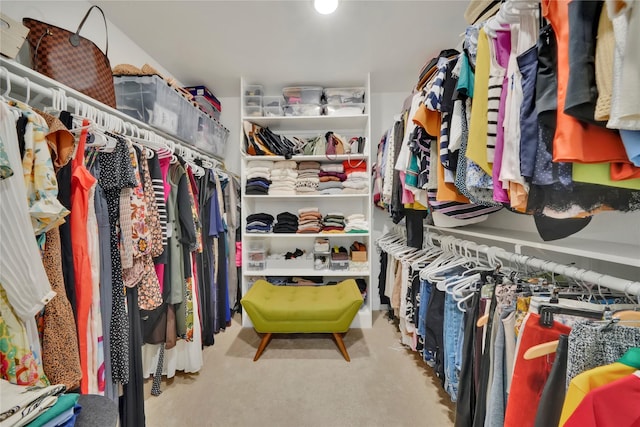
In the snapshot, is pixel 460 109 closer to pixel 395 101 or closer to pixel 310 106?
pixel 310 106

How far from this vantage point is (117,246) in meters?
1.15

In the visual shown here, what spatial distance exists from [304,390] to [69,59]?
6.76 ft

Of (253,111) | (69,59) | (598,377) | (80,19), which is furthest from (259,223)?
(598,377)

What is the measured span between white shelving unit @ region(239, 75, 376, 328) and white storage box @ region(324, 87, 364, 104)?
0.28 feet

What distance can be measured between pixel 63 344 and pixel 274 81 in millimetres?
2380

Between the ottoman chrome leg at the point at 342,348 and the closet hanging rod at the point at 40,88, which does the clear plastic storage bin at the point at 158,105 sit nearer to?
the closet hanging rod at the point at 40,88

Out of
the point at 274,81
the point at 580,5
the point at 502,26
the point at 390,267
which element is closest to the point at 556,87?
the point at 580,5

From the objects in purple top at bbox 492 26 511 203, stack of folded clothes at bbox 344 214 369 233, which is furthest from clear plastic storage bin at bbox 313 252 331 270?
purple top at bbox 492 26 511 203

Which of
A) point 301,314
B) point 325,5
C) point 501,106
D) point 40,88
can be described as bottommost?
point 301,314

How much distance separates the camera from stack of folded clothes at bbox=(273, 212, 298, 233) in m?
2.48

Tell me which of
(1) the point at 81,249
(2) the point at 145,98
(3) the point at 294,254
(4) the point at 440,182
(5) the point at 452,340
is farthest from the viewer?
(3) the point at 294,254

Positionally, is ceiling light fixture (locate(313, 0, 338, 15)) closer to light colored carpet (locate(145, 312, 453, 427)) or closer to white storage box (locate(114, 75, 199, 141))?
white storage box (locate(114, 75, 199, 141))

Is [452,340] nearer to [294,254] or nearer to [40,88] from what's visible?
[294,254]

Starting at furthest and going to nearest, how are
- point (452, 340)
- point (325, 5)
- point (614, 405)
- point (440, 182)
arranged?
1. point (325, 5)
2. point (452, 340)
3. point (440, 182)
4. point (614, 405)
